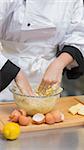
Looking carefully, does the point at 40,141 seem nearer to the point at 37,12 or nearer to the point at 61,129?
the point at 61,129

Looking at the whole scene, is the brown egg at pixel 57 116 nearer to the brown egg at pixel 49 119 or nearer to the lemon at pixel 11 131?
the brown egg at pixel 49 119

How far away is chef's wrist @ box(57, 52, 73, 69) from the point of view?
1.15 metres

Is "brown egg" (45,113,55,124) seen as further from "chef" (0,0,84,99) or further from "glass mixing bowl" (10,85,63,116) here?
"chef" (0,0,84,99)

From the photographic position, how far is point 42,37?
4.04ft

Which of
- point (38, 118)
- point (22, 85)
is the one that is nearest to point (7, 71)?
point (22, 85)

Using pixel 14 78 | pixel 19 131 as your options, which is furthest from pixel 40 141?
pixel 14 78

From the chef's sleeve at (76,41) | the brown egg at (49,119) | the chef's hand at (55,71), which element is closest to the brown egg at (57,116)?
the brown egg at (49,119)

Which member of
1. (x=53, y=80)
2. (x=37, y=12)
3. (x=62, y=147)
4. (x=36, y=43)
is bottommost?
(x=62, y=147)

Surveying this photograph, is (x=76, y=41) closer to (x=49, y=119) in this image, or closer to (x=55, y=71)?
(x=55, y=71)

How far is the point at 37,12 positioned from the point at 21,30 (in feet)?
0.27

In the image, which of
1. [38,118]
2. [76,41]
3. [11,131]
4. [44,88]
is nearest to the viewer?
[11,131]

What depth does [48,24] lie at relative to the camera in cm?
120

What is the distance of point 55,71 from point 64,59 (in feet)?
0.21

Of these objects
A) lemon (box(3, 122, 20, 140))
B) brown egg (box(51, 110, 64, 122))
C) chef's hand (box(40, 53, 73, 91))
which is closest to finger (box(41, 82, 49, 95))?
chef's hand (box(40, 53, 73, 91))
